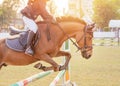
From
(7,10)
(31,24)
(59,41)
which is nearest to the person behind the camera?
(31,24)

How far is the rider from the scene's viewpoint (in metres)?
7.77

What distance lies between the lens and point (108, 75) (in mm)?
13711

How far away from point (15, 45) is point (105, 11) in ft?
272

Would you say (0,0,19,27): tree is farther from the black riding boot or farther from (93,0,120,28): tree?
the black riding boot

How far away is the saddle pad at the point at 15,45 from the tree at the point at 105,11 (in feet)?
268

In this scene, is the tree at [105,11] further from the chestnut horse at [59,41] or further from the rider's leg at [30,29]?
the rider's leg at [30,29]

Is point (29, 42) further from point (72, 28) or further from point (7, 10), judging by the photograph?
point (7, 10)

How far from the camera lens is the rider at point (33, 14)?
7.77m

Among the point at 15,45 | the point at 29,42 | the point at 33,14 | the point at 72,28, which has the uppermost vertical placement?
the point at 33,14

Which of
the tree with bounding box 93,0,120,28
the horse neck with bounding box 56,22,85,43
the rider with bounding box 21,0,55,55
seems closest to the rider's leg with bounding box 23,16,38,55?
the rider with bounding box 21,0,55,55

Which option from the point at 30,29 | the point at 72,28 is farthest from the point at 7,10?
the point at 30,29

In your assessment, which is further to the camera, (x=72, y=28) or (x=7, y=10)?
(x=7, y=10)

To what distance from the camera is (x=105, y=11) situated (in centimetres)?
9025

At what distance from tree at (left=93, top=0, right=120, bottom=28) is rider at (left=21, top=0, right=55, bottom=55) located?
3233 inches
